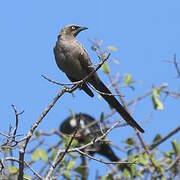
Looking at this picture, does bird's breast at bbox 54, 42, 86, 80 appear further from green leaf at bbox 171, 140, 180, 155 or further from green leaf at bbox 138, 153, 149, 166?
green leaf at bbox 171, 140, 180, 155

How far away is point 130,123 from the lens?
719cm

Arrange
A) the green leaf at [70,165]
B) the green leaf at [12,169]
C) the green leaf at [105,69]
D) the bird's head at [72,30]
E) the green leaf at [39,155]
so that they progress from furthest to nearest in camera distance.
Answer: the bird's head at [72,30], the green leaf at [105,69], the green leaf at [39,155], the green leaf at [70,165], the green leaf at [12,169]

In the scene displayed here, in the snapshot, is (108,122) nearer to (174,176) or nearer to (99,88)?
(99,88)

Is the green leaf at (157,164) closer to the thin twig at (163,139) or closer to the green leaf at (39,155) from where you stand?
the thin twig at (163,139)

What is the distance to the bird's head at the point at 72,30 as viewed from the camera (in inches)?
318

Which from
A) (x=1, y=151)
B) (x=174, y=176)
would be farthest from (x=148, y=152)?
(x=1, y=151)

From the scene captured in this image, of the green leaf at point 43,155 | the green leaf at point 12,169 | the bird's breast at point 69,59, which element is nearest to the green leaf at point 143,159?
the green leaf at point 43,155

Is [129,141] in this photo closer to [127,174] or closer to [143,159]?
[143,159]

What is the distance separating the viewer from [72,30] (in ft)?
26.8

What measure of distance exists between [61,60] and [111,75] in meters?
0.78

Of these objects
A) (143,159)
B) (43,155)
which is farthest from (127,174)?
(43,155)

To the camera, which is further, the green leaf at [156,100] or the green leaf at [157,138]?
the green leaf at [157,138]

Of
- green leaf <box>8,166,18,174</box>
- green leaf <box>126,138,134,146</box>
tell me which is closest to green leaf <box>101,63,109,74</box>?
green leaf <box>126,138,134,146</box>

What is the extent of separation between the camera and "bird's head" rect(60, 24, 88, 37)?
809 cm
